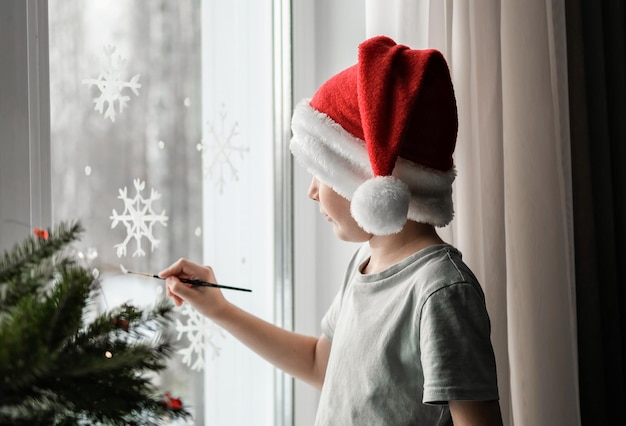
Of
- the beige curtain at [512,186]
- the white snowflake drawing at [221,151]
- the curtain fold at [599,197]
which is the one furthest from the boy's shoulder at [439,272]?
the curtain fold at [599,197]

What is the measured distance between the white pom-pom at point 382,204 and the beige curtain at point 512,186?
426mm

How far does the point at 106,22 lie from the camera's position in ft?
4.10

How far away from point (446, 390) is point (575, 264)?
0.79 meters

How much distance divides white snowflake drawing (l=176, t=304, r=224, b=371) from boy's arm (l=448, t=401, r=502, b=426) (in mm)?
602

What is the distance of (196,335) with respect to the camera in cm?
141

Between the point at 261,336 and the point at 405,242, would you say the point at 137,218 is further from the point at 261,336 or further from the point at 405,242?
the point at 405,242

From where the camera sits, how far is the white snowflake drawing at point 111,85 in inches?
48.8

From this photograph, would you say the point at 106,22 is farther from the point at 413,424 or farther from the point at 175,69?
the point at 413,424

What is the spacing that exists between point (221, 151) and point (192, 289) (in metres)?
0.34

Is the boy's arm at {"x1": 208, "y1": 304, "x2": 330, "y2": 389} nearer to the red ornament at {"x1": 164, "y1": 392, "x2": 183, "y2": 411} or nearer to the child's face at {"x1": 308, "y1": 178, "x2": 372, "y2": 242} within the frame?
the child's face at {"x1": 308, "y1": 178, "x2": 372, "y2": 242}

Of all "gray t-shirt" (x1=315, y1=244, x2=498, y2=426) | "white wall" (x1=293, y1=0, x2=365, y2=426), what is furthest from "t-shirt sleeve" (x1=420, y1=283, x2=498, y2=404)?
"white wall" (x1=293, y1=0, x2=365, y2=426)

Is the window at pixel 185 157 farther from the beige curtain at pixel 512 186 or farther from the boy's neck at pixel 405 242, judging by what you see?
the boy's neck at pixel 405 242

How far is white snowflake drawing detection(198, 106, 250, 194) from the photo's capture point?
4.70ft

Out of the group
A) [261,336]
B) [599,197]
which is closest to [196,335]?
[261,336]
